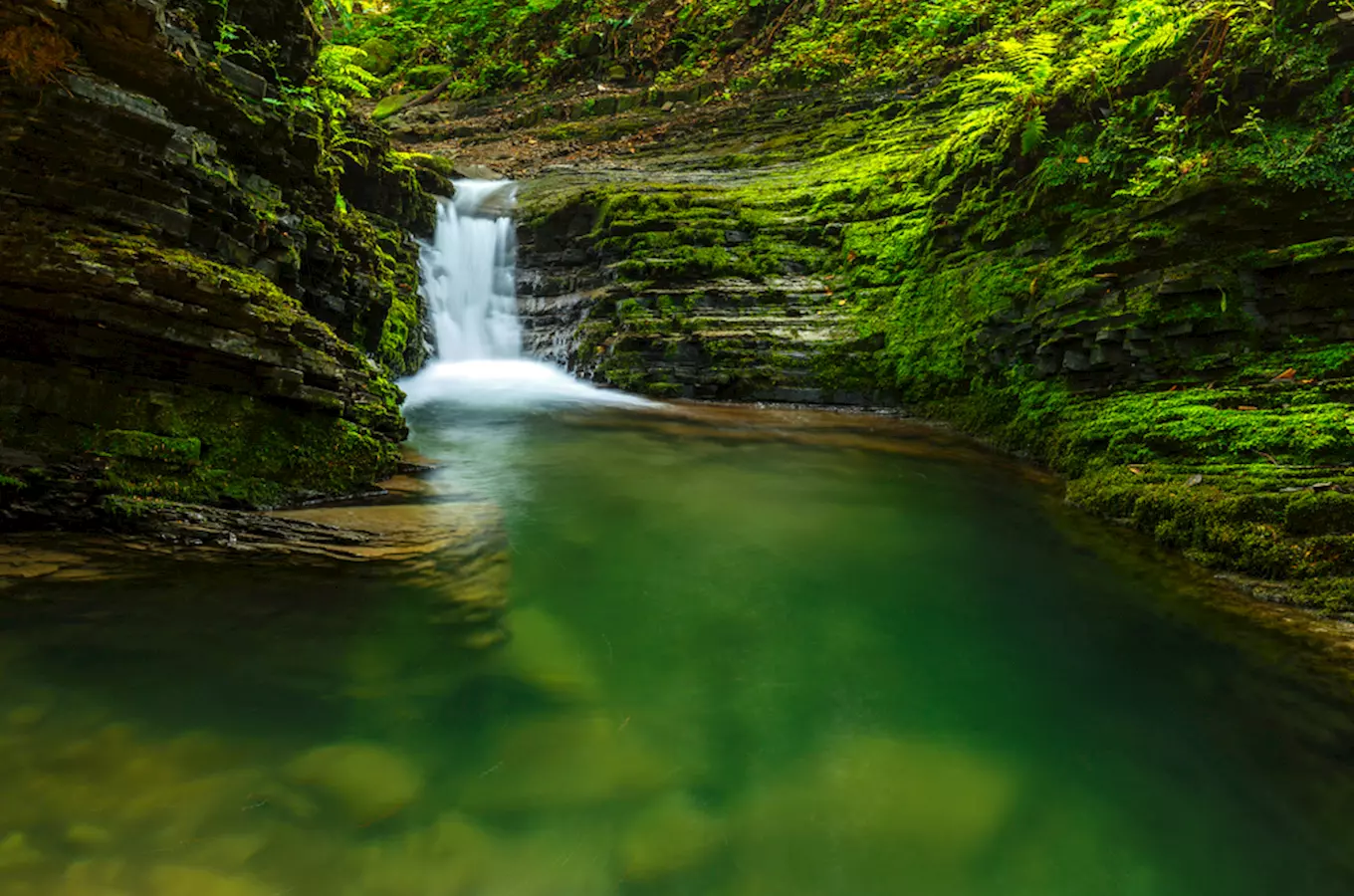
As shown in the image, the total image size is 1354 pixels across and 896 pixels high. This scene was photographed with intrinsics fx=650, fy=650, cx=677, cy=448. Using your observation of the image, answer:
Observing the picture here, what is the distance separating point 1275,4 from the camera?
6230mm

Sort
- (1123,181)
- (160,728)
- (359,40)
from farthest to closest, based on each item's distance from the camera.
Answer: (359,40) < (1123,181) < (160,728)

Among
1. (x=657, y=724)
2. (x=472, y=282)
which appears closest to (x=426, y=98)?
(x=472, y=282)

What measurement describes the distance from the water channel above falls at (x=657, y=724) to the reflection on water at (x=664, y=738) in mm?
13

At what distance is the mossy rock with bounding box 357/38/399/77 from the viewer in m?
25.5

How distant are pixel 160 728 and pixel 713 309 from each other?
31.7 ft

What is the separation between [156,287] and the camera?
14.1 feet

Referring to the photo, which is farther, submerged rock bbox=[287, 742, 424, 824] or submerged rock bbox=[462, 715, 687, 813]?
submerged rock bbox=[462, 715, 687, 813]

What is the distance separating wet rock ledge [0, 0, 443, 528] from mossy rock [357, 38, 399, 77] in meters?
23.7

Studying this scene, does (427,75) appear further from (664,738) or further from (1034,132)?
(664,738)

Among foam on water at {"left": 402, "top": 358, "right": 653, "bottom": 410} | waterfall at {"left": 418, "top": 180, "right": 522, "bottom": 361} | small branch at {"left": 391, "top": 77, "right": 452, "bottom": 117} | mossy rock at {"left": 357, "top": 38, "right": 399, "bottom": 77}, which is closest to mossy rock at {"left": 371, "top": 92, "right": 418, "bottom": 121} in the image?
small branch at {"left": 391, "top": 77, "right": 452, "bottom": 117}

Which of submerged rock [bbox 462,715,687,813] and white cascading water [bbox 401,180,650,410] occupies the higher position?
white cascading water [bbox 401,180,650,410]

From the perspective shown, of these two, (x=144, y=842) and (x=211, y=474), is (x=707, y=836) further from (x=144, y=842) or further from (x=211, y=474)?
(x=211, y=474)

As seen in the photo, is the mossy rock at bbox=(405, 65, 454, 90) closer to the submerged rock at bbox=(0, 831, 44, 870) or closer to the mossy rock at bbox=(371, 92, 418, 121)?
the mossy rock at bbox=(371, 92, 418, 121)

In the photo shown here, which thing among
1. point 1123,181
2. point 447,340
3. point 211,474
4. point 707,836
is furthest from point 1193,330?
point 447,340
